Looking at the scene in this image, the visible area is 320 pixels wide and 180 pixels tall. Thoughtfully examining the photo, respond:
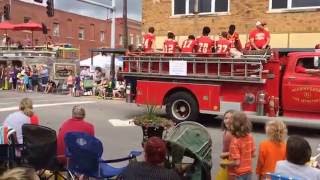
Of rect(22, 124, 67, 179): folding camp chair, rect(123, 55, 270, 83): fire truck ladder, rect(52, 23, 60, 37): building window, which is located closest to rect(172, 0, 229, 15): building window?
rect(123, 55, 270, 83): fire truck ladder

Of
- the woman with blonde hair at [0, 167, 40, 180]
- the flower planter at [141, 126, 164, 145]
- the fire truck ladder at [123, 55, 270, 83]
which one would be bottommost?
the flower planter at [141, 126, 164, 145]

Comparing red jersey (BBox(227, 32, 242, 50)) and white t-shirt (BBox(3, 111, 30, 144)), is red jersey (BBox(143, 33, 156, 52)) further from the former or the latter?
white t-shirt (BBox(3, 111, 30, 144))

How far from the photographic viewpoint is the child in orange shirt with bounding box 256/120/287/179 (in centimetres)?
547

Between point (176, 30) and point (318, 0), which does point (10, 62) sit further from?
point (318, 0)

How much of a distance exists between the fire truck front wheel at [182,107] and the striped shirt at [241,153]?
8184mm

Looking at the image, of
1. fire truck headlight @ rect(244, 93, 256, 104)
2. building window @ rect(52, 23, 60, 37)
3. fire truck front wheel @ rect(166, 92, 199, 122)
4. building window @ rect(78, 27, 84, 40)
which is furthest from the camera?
building window @ rect(78, 27, 84, 40)

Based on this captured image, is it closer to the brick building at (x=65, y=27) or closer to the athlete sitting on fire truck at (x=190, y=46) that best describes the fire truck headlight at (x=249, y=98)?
the athlete sitting on fire truck at (x=190, y=46)

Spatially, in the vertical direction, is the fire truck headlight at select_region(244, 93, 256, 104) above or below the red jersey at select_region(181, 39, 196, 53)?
below

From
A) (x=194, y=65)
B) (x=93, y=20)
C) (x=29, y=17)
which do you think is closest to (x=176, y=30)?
(x=194, y=65)

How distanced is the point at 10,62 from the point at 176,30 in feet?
45.7

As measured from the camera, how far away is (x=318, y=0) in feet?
70.6

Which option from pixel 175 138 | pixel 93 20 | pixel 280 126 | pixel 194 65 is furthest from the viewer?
pixel 93 20

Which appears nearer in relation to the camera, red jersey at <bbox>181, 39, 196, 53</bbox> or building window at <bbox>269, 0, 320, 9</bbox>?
red jersey at <bbox>181, 39, 196, 53</bbox>

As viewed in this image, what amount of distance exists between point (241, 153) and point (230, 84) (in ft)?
25.6
